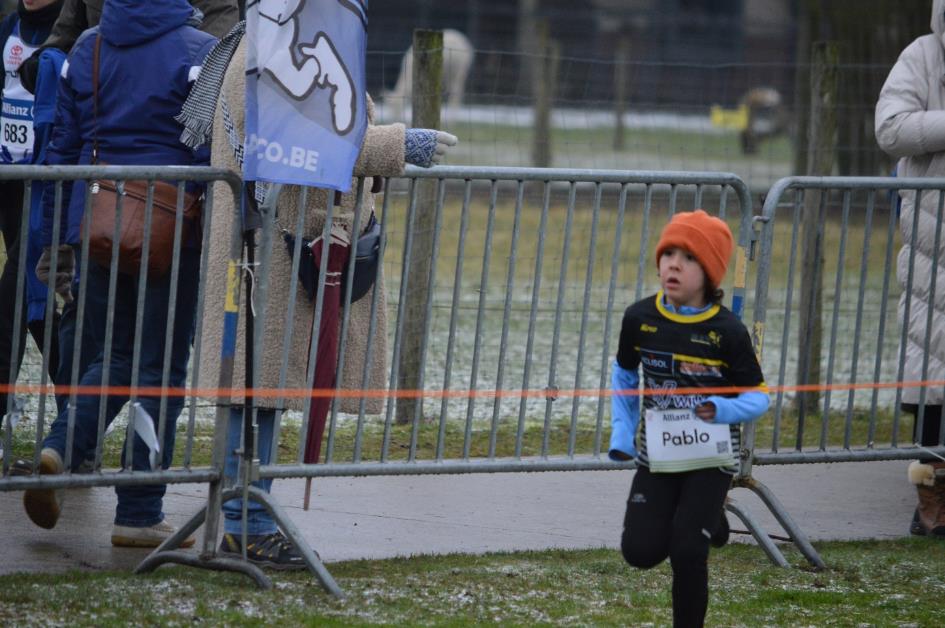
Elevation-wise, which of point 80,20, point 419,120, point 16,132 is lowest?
point 16,132

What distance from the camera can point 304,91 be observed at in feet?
16.6

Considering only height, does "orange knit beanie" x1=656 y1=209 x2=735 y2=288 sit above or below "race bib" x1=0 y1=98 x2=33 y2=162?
below

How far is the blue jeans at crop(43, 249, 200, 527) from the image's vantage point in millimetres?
5539

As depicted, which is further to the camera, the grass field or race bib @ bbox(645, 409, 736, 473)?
the grass field

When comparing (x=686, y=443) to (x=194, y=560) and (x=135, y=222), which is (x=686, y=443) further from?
(x=135, y=222)

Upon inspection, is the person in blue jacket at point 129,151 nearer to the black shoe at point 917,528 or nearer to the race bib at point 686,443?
the race bib at point 686,443

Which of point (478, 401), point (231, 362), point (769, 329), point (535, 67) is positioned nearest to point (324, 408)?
point (231, 362)

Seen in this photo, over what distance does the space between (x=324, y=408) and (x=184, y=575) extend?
2.43 ft

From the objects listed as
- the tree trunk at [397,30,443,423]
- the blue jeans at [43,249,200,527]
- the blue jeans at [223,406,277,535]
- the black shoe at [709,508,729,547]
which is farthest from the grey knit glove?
the tree trunk at [397,30,443,423]

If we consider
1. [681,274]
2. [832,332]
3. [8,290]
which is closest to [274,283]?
[681,274]

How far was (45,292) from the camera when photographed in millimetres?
6730

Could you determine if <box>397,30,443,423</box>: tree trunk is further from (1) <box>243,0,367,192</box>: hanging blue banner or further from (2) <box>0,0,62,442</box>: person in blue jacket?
(1) <box>243,0,367,192</box>: hanging blue banner

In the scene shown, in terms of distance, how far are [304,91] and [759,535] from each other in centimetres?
237

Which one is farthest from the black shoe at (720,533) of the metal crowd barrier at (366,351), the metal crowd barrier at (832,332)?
the metal crowd barrier at (832,332)
